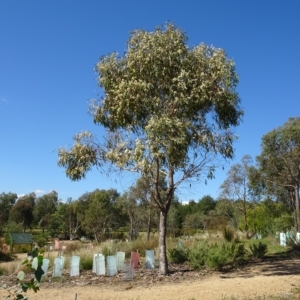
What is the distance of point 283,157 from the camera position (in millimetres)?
30562

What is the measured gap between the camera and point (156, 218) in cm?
3912

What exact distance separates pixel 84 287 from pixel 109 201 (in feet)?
138

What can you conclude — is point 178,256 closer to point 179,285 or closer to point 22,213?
point 179,285

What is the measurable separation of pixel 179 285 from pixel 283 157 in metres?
21.9

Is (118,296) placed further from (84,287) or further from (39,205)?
(39,205)

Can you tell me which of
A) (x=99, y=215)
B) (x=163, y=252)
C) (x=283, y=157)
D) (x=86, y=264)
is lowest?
(x=86, y=264)

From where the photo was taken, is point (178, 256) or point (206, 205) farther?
point (206, 205)

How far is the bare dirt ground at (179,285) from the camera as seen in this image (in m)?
9.61

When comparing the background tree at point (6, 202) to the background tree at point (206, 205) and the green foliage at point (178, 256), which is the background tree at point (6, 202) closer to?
the background tree at point (206, 205)

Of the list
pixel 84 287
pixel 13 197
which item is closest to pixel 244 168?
pixel 84 287

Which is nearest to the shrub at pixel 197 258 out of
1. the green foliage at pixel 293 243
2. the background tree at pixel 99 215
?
the green foliage at pixel 293 243

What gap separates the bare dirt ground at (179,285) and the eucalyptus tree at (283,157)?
55.3ft

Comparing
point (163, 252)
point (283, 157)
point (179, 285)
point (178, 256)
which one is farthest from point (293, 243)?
point (283, 157)

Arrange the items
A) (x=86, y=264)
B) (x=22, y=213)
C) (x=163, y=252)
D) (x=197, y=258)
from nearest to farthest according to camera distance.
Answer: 1. (x=163, y=252)
2. (x=197, y=258)
3. (x=86, y=264)
4. (x=22, y=213)
